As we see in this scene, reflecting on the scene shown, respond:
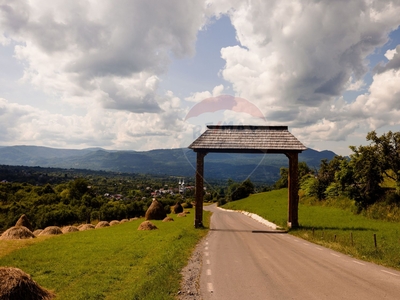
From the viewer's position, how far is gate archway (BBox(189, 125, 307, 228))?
97.2 ft

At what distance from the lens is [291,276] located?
1184cm

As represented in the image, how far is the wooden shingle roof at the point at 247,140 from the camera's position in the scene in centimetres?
2959

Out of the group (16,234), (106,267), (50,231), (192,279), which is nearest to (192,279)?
(192,279)

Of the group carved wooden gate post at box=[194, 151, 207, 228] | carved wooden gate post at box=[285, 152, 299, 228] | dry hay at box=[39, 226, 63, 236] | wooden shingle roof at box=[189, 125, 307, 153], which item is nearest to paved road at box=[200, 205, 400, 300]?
carved wooden gate post at box=[285, 152, 299, 228]

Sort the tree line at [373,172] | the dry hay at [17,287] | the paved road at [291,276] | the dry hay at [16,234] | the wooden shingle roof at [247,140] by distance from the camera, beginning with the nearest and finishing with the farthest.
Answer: the dry hay at [17,287]
the paved road at [291,276]
the dry hay at [16,234]
the wooden shingle roof at [247,140]
the tree line at [373,172]

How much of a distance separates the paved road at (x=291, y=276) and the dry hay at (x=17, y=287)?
5.43 metres

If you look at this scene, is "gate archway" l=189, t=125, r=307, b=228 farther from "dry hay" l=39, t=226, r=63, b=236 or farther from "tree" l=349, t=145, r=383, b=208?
"dry hay" l=39, t=226, r=63, b=236

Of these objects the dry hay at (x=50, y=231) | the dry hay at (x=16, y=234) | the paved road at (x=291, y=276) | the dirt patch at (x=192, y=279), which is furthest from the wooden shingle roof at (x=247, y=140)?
the dry hay at (x=50, y=231)

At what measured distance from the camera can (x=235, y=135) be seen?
31.0 meters

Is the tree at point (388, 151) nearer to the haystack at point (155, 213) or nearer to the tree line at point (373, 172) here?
the tree line at point (373, 172)

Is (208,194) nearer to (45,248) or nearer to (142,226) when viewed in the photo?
(142,226)

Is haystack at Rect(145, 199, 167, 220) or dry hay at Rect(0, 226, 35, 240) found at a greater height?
dry hay at Rect(0, 226, 35, 240)

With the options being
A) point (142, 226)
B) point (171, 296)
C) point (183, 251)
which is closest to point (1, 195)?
point (142, 226)

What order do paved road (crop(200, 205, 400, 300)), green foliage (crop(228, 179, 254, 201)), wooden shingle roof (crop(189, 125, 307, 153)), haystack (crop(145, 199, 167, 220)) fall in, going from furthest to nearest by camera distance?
green foliage (crop(228, 179, 254, 201)) < haystack (crop(145, 199, 167, 220)) < wooden shingle roof (crop(189, 125, 307, 153)) < paved road (crop(200, 205, 400, 300))
